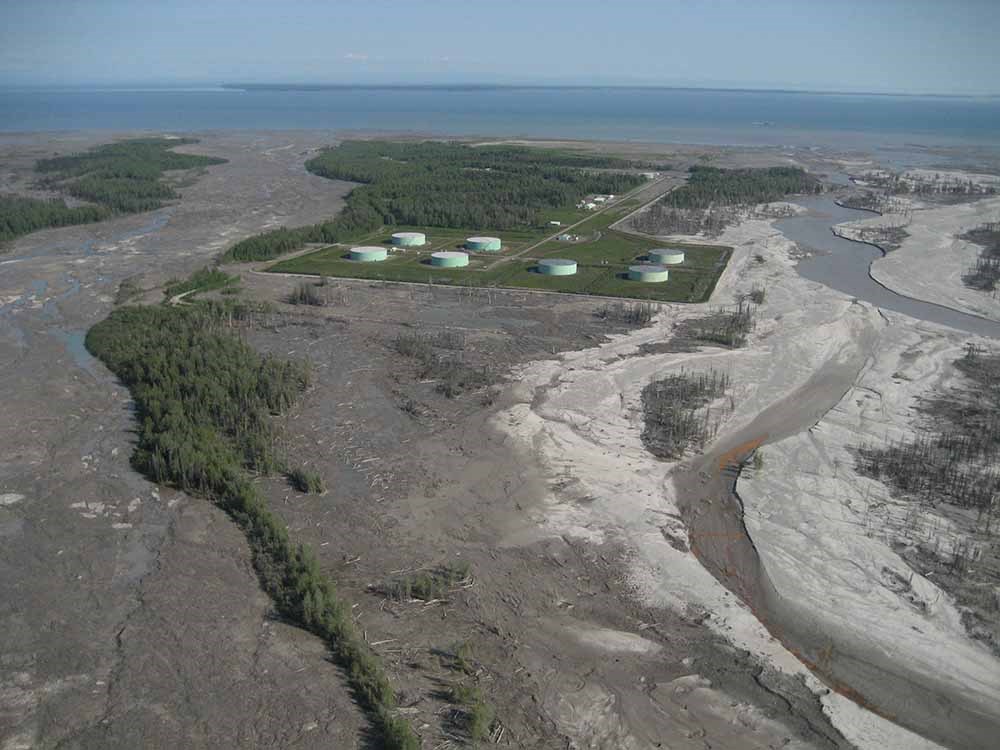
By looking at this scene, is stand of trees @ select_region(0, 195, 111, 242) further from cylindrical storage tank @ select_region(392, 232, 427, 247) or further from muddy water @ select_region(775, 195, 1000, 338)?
muddy water @ select_region(775, 195, 1000, 338)

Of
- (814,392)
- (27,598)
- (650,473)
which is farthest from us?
(814,392)

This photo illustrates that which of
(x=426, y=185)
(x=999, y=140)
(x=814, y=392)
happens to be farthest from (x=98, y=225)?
(x=999, y=140)

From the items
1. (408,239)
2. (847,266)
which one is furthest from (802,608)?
(408,239)

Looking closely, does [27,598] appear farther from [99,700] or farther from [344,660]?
[344,660]

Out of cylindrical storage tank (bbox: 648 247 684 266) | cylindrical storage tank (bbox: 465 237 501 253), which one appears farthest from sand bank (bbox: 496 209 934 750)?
cylindrical storage tank (bbox: 465 237 501 253)

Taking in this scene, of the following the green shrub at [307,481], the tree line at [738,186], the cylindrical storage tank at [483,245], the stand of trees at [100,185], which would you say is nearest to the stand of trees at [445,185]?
the cylindrical storage tank at [483,245]

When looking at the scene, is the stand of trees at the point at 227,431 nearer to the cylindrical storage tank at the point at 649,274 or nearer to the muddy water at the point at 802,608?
the muddy water at the point at 802,608
